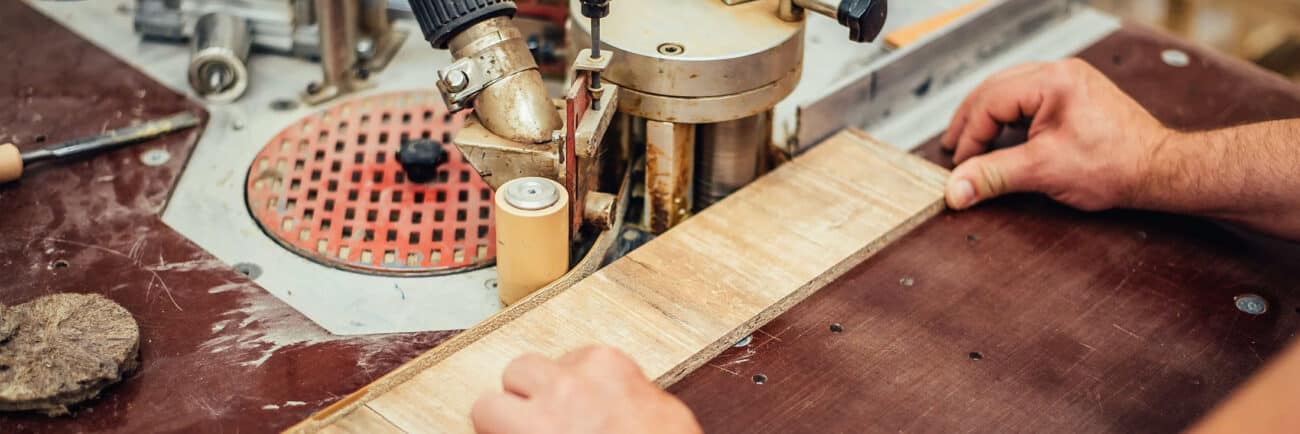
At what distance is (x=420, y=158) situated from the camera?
1.53 metres

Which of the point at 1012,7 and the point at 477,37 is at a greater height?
the point at 477,37

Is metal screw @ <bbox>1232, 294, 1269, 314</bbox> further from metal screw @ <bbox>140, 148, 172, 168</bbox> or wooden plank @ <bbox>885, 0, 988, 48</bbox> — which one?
metal screw @ <bbox>140, 148, 172, 168</bbox>

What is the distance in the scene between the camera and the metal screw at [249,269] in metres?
1.39

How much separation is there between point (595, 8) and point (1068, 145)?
0.66 meters

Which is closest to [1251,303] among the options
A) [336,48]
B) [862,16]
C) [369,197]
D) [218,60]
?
[862,16]

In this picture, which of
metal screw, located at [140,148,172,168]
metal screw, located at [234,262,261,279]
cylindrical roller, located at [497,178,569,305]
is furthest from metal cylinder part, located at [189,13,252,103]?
cylindrical roller, located at [497,178,569,305]

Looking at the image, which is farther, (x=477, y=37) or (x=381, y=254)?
(x=381, y=254)

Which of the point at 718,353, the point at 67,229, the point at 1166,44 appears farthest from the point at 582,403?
the point at 1166,44

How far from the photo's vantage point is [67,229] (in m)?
1.42

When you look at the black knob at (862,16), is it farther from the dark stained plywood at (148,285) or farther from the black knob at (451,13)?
the dark stained plywood at (148,285)

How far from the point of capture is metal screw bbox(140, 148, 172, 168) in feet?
5.11

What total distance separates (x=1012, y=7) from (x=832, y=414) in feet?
3.28

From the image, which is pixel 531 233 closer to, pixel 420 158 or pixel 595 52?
pixel 595 52

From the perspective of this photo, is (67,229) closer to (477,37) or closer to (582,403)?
(477,37)
